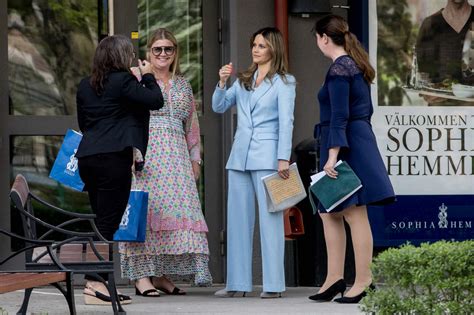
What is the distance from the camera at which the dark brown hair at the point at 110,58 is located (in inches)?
337

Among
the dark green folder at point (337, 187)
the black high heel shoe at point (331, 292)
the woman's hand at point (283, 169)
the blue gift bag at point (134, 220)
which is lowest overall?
the black high heel shoe at point (331, 292)

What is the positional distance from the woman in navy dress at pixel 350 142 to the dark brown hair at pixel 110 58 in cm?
142

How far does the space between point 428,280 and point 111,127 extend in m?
3.24

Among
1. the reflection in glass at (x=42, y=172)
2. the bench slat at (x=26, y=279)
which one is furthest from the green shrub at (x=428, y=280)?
the reflection in glass at (x=42, y=172)

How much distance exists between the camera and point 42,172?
34.1 feet

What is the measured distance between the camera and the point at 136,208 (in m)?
9.02

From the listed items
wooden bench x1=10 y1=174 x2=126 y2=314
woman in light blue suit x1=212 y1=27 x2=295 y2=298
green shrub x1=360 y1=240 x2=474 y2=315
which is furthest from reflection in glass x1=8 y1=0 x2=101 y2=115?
green shrub x1=360 y1=240 x2=474 y2=315

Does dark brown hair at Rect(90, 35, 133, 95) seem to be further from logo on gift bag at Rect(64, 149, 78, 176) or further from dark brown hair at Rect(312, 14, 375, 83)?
dark brown hair at Rect(312, 14, 375, 83)

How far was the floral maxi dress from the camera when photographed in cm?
943

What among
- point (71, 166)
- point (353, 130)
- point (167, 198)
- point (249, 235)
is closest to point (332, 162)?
point (353, 130)

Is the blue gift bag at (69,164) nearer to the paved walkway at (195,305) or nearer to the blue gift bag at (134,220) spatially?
the blue gift bag at (134,220)

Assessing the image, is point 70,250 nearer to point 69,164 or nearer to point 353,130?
point 69,164

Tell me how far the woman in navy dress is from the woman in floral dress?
103 cm

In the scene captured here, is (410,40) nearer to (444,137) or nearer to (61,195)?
(444,137)
